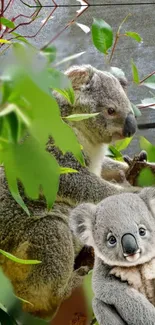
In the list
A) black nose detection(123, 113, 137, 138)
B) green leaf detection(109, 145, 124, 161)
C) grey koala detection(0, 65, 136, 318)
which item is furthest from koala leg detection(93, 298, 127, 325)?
green leaf detection(109, 145, 124, 161)

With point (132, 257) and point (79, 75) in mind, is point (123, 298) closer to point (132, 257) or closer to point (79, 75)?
point (132, 257)

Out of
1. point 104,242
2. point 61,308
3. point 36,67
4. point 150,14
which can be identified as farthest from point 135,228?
point 150,14

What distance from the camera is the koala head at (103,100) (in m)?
1.49

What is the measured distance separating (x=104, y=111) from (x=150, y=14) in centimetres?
125

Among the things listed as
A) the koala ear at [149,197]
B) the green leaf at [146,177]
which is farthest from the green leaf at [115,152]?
the koala ear at [149,197]

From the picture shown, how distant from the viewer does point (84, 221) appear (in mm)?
725

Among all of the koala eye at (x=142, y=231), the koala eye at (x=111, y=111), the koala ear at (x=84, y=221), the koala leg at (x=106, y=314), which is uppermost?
the koala eye at (x=142, y=231)

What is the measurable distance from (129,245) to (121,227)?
4 cm

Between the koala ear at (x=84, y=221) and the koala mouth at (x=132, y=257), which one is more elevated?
the koala mouth at (x=132, y=257)

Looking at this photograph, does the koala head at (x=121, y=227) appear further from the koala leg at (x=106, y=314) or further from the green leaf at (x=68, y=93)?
the green leaf at (x=68, y=93)

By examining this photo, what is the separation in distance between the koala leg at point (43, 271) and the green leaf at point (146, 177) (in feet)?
1.09

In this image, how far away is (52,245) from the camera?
53.2 inches

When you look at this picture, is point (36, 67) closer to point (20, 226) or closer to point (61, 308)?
point (61, 308)

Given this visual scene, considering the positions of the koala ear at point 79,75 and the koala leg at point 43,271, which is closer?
the koala leg at point 43,271
